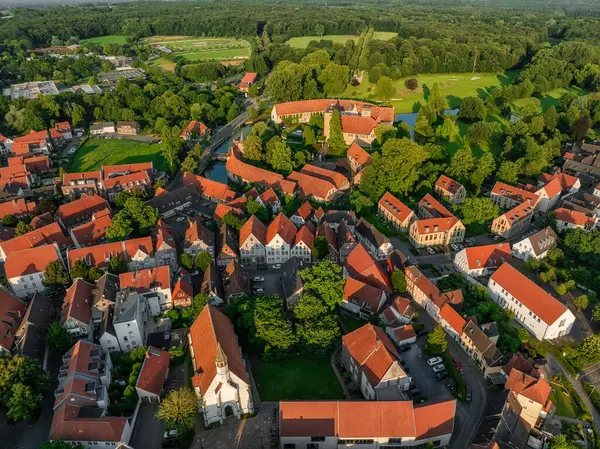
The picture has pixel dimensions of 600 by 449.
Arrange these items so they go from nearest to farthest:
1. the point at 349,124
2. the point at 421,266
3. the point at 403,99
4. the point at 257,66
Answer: the point at 421,266 < the point at 349,124 < the point at 403,99 < the point at 257,66

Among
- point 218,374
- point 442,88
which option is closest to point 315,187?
point 218,374

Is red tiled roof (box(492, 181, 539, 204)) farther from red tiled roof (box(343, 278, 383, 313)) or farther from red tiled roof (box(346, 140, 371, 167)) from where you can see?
red tiled roof (box(343, 278, 383, 313))

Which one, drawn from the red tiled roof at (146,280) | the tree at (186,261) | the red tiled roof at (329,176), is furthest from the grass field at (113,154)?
the red tiled roof at (146,280)

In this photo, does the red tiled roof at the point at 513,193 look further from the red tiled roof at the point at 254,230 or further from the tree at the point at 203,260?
the tree at the point at 203,260

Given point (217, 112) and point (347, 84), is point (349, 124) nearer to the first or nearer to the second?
point (217, 112)

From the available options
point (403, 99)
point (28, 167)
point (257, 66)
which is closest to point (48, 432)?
point (28, 167)

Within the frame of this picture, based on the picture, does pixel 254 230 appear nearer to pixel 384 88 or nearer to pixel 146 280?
pixel 146 280
